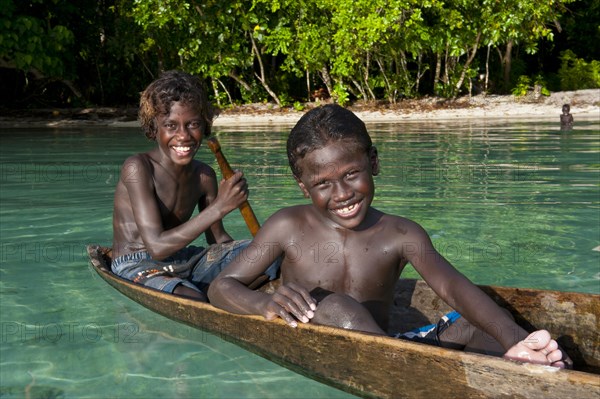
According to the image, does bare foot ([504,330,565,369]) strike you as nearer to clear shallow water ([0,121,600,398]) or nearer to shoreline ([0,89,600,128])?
clear shallow water ([0,121,600,398])

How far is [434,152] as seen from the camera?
10.0m

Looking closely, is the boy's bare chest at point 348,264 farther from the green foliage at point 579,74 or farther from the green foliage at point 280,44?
the green foliage at point 579,74

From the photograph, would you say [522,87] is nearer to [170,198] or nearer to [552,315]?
[170,198]

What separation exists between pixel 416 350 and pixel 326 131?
35.2 inches

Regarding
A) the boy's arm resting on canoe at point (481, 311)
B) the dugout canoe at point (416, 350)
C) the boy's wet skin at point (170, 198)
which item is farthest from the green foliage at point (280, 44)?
the boy's arm resting on canoe at point (481, 311)

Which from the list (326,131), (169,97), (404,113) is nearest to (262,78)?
(404,113)

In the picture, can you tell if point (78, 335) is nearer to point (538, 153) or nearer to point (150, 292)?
point (150, 292)

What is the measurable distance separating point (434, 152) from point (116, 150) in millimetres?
4624

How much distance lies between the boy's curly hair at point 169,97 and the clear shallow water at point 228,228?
1.04 meters

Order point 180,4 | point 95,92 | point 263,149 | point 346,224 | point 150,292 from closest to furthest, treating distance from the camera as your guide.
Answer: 1. point 346,224
2. point 150,292
3. point 263,149
4. point 180,4
5. point 95,92

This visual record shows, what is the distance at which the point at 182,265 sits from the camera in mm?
4301

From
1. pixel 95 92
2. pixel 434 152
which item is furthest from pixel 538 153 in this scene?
pixel 95 92

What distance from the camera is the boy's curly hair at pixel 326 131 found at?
293cm

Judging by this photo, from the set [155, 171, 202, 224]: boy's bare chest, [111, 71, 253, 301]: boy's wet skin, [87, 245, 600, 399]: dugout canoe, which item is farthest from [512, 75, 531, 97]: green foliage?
[87, 245, 600, 399]: dugout canoe
